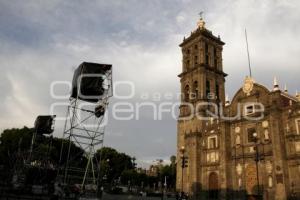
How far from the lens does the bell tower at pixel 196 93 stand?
167ft

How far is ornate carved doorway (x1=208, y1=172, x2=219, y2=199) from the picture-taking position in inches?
1861

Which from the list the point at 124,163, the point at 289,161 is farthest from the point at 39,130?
the point at 124,163

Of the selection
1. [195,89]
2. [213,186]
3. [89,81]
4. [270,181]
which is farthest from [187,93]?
[89,81]

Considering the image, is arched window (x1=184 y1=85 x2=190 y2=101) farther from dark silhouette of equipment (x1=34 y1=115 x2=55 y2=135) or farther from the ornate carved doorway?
dark silhouette of equipment (x1=34 y1=115 x2=55 y2=135)

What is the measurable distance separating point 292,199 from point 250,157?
8.39 metres

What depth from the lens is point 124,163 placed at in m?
85.1

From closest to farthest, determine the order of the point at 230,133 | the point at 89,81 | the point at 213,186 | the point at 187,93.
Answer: the point at 89,81 < the point at 213,186 < the point at 230,133 < the point at 187,93

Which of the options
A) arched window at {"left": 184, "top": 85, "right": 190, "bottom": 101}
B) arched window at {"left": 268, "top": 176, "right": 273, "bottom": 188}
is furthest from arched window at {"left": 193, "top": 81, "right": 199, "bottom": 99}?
arched window at {"left": 268, "top": 176, "right": 273, "bottom": 188}

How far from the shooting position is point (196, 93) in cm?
5572

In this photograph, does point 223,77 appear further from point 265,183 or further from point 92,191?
point 92,191

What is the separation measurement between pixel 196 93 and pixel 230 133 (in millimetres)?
10551

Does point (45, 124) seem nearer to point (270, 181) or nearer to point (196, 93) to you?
point (196, 93)

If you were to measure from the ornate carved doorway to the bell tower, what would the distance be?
1631 mm

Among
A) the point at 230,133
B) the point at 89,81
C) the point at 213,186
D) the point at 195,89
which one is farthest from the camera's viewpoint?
the point at 195,89
